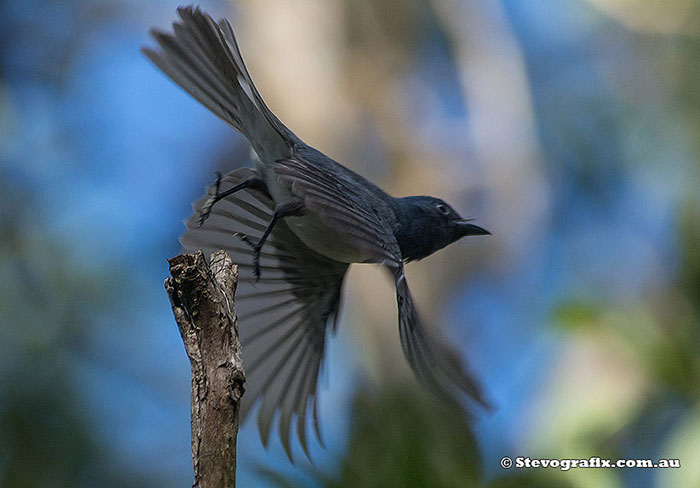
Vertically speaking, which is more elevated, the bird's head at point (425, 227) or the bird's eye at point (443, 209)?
the bird's eye at point (443, 209)

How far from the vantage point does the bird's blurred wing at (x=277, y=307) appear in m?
2.25

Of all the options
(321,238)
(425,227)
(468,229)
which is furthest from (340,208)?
(468,229)

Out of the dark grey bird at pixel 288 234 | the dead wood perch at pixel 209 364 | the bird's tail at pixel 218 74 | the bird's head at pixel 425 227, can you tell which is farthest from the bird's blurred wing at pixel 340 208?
the dead wood perch at pixel 209 364

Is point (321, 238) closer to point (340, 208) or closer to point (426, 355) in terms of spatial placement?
point (340, 208)

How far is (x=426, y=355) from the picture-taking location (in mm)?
1656

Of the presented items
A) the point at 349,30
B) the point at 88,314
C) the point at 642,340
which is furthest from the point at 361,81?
the point at 642,340

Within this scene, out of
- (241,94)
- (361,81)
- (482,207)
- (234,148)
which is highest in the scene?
(361,81)

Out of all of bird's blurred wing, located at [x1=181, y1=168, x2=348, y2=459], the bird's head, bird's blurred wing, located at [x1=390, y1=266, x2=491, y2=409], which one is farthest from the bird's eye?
bird's blurred wing, located at [x1=390, y1=266, x2=491, y2=409]

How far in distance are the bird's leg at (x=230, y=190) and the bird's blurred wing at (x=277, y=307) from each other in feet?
0.47

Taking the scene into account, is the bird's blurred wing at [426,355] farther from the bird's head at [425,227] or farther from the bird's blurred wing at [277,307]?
the bird's blurred wing at [277,307]

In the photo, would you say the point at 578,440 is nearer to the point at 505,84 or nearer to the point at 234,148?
the point at 234,148

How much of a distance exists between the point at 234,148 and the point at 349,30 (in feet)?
4.33

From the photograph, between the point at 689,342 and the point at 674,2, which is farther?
the point at 674,2

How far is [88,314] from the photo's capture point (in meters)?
3.97
